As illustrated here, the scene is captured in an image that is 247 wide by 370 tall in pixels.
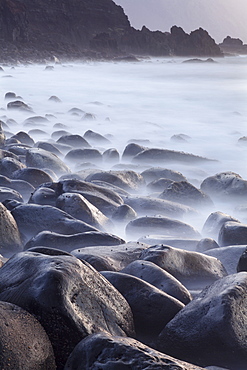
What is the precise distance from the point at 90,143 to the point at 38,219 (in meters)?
4.75

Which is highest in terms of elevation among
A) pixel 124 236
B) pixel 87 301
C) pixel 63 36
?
pixel 63 36

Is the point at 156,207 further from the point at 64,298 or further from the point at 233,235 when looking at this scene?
the point at 64,298

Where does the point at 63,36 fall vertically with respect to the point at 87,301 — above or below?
above

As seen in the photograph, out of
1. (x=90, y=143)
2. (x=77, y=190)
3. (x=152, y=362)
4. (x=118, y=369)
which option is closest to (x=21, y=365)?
(x=118, y=369)

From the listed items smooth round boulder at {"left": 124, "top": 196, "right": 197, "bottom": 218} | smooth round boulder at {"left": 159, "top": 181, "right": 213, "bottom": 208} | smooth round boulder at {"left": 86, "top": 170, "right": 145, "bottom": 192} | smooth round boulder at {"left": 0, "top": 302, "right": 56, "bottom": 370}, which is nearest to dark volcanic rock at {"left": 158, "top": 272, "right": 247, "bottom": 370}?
smooth round boulder at {"left": 0, "top": 302, "right": 56, "bottom": 370}

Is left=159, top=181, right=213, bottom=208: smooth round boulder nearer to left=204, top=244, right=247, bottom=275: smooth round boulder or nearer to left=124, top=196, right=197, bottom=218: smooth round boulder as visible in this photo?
left=124, top=196, right=197, bottom=218: smooth round boulder

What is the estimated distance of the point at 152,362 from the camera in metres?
1.50

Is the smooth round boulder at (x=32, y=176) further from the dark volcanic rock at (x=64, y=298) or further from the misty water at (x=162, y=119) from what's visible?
the dark volcanic rock at (x=64, y=298)

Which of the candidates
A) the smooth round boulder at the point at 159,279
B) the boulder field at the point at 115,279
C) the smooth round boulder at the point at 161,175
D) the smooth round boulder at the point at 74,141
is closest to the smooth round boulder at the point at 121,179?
the boulder field at the point at 115,279

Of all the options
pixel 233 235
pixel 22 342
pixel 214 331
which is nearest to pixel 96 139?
pixel 233 235

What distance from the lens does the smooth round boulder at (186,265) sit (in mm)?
2719

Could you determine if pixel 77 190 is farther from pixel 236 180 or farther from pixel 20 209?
pixel 236 180

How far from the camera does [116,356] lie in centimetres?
155

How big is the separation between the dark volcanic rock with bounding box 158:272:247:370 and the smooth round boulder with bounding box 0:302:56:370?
1.80 ft
